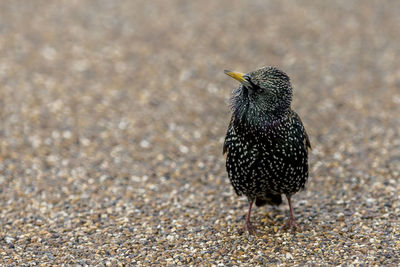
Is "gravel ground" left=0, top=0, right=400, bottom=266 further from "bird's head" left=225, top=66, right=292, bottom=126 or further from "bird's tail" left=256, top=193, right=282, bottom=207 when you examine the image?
"bird's head" left=225, top=66, right=292, bottom=126

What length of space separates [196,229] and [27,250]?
59.7 inches

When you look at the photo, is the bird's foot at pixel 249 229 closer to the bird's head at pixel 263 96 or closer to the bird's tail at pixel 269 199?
the bird's tail at pixel 269 199

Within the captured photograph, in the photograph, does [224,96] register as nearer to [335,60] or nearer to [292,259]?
[335,60]

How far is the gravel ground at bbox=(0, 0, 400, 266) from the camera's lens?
4.89 metres

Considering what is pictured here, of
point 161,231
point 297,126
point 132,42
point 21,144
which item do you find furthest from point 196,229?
point 132,42

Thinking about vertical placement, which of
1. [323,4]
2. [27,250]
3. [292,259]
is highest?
[323,4]

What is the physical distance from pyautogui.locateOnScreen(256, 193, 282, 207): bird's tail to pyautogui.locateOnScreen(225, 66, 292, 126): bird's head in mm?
894

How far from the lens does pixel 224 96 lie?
8102 mm

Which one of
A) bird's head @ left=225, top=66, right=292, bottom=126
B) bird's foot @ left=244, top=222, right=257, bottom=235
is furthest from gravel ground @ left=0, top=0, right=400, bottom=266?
bird's head @ left=225, top=66, right=292, bottom=126

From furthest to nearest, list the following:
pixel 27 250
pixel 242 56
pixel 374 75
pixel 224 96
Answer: pixel 242 56
pixel 374 75
pixel 224 96
pixel 27 250

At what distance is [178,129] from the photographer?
7.28m

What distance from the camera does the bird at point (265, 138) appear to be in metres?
4.47

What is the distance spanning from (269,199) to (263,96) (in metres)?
1.16

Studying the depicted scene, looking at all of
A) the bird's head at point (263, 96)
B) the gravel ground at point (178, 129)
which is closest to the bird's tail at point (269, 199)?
the gravel ground at point (178, 129)
